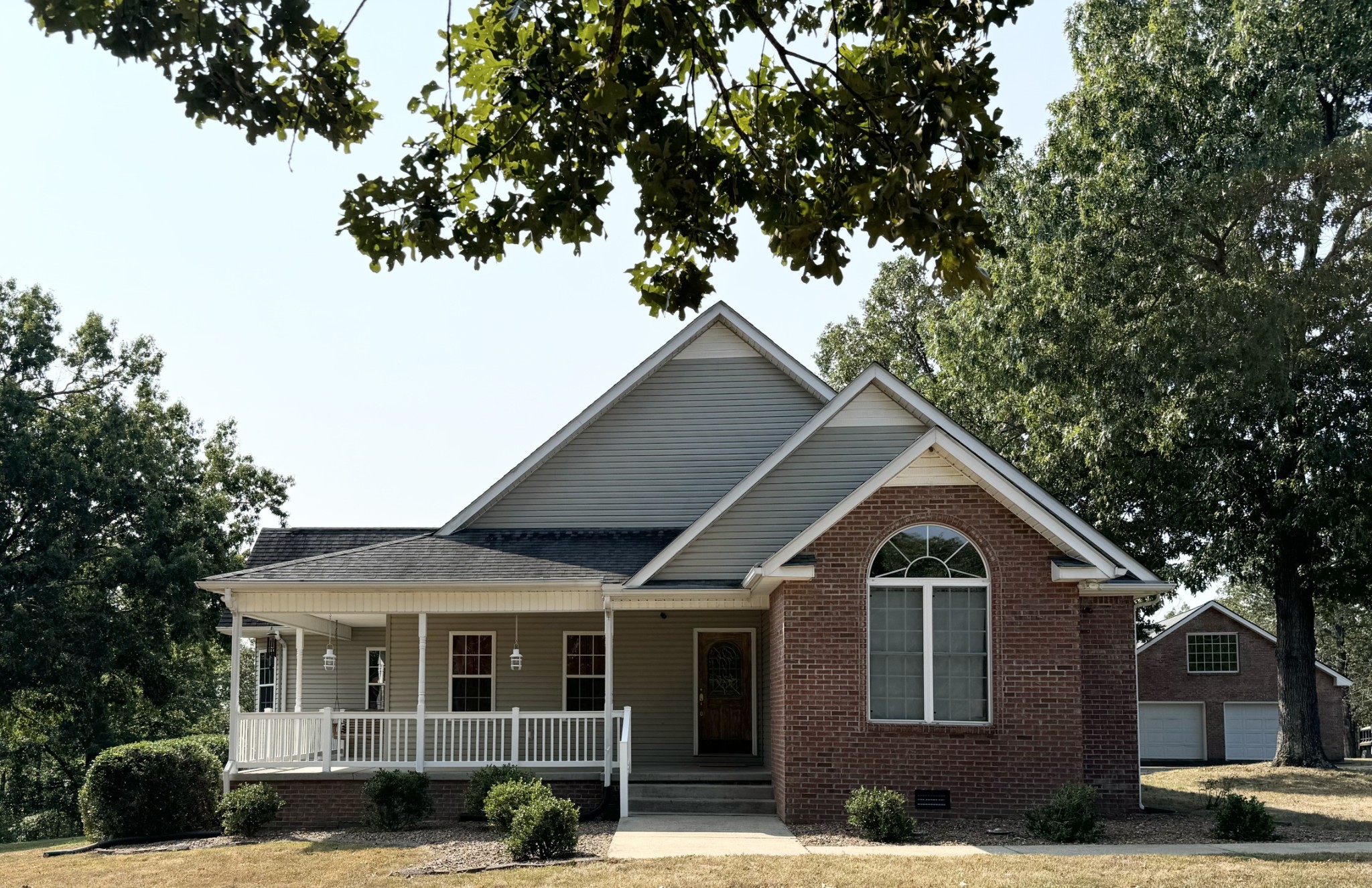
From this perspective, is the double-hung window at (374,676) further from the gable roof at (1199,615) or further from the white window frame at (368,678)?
the gable roof at (1199,615)

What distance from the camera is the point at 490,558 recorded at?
1891 cm

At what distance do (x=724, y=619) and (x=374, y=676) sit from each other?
6.48 meters

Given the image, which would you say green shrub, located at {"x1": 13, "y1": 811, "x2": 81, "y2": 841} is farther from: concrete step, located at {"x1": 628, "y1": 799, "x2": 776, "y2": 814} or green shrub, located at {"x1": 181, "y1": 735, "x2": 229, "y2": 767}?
concrete step, located at {"x1": 628, "y1": 799, "x2": 776, "y2": 814}

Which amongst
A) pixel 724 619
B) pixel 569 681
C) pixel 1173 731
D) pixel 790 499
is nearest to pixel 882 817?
pixel 790 499

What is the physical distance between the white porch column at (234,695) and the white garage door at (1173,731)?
1177 inches

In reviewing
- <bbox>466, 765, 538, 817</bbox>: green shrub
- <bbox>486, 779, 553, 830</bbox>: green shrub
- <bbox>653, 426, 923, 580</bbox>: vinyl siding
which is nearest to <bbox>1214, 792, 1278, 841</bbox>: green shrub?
<bbox>653, 426, 923, 580</bbox>: vinyl siding

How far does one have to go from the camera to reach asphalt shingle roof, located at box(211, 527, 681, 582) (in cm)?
1789

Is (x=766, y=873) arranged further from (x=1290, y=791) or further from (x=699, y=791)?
(x=1290, y=791)


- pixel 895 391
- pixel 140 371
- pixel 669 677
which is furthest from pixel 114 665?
pixel 895 391

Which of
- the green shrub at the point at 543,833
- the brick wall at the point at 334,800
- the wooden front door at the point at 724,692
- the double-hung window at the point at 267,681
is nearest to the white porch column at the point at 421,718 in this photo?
the brick wall at the point at 334,800

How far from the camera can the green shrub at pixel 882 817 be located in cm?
1412

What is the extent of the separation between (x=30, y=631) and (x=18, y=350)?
7412 millimetres

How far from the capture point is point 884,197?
269 inches

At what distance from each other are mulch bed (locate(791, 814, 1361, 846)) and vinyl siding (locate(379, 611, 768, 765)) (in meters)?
4.94
